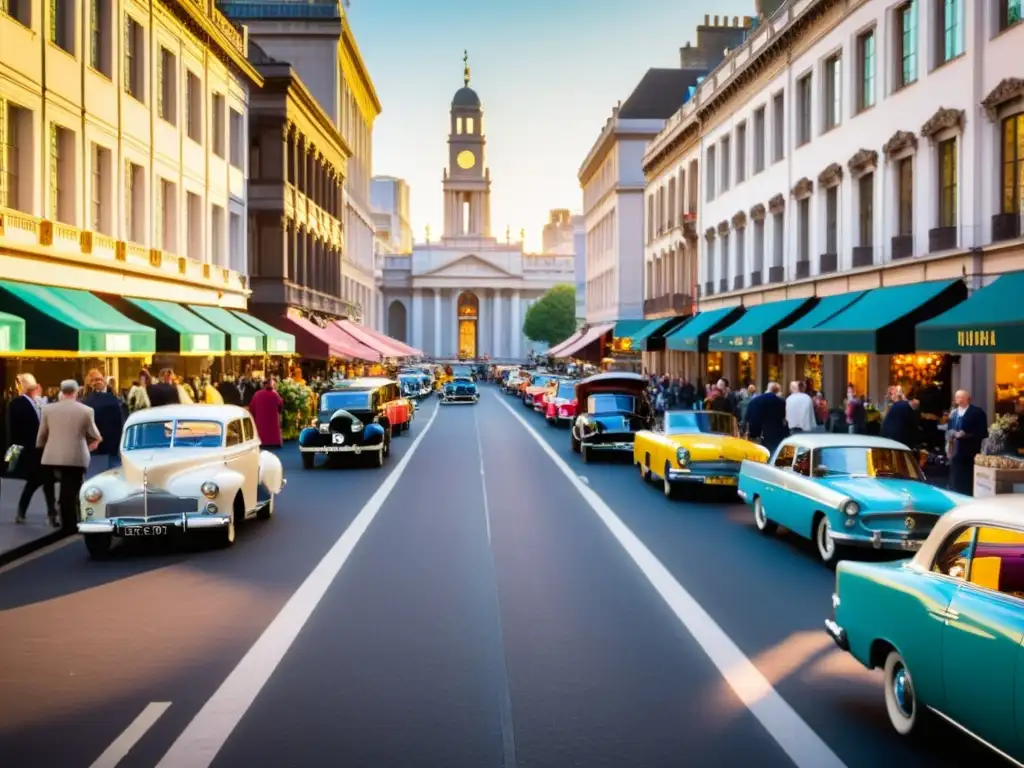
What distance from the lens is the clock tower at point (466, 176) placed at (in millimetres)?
159125

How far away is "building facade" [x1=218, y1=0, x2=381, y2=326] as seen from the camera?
2685 inches

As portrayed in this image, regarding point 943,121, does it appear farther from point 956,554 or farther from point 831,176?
point 956,554

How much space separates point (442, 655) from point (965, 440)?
11226mm

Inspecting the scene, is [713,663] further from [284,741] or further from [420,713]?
[284,741]

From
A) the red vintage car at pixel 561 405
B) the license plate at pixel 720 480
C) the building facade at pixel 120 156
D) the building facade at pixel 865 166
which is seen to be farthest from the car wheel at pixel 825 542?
the red vintage car at pixel 561 405

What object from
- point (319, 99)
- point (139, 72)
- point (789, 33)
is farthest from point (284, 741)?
point (319, 99)

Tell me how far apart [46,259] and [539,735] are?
20.3 metres

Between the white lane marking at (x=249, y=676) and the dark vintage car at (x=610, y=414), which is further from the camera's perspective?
the dark vintage car at (x=610, y=414)

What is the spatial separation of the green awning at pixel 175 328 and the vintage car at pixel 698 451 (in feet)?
44.9

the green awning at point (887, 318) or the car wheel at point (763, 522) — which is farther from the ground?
the green awning at point (887, 318)

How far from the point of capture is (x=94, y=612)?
1022 centimetres

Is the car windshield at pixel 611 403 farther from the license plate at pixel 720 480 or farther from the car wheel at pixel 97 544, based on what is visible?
the car wheel at pixel 97 544

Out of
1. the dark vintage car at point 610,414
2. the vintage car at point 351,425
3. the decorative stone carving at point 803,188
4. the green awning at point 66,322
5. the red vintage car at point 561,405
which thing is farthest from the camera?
the red vintage car at point 561,405

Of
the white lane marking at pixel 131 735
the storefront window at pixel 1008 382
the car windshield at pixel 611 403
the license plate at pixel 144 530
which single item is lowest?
the white lane marking at pixel 131 735
